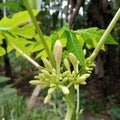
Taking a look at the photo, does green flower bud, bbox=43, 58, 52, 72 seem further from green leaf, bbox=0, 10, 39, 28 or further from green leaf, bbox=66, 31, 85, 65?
green leaf, bbox=0, 10, 39, 28

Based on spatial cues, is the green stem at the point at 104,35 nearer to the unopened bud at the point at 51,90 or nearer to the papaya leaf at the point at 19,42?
the unopened bud at the point at 51,90

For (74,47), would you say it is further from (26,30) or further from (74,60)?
(26,30)

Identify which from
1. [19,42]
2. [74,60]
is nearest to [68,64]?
[74,60]

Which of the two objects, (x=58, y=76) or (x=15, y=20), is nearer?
(x=58, y=76)

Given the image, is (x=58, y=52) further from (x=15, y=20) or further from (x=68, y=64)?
(x=15, y=20)

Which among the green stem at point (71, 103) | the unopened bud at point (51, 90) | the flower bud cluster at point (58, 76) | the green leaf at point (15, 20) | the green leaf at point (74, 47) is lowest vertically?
the green stem at point (71, 103)

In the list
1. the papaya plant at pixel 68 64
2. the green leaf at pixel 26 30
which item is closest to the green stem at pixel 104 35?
the papaya plant at pixel 68 64

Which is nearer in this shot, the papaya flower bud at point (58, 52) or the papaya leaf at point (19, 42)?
the papaya flower bud at point (58, 52)

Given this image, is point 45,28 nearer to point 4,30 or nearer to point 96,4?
point 96,4

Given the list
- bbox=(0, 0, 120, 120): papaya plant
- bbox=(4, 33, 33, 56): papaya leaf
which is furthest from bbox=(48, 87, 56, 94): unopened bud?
bbox=(4, 33, 33, 56): papaya leaf
